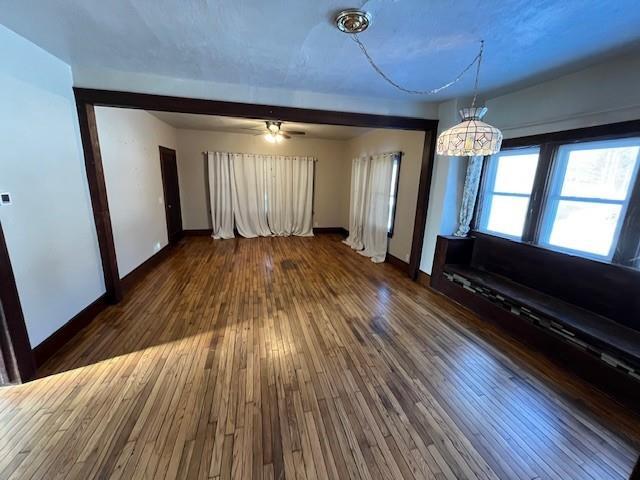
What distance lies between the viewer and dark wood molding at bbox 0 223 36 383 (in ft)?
5.43

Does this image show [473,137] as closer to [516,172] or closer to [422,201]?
[516,172]

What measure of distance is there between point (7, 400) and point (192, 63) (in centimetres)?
287

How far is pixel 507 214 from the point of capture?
3.07 metres

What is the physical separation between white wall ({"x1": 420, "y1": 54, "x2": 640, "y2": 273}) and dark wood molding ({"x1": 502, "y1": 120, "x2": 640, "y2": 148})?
4 cm

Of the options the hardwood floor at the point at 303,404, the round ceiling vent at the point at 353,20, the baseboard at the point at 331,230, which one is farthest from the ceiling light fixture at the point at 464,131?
the baseboard at the point at 331,230

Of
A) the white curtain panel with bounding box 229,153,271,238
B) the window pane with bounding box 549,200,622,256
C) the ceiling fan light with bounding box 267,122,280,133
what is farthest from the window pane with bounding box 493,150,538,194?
the white curtain panel with bounding box 229,153,271,238

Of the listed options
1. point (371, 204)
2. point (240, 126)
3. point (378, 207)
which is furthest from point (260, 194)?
point (378, 207)

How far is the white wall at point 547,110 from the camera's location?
2004mm

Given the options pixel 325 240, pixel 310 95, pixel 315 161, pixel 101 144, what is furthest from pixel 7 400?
pixel 315 161

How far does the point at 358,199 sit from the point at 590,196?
364 cm

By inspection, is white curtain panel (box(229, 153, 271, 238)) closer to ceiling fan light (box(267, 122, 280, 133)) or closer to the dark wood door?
the dark wood door

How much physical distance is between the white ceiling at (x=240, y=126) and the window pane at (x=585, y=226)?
335 cm

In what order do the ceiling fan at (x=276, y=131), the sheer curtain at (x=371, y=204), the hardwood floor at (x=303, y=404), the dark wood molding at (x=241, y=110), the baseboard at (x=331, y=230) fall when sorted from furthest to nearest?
1. the baseboard at (x=331, y=230)
2. the sheer curtain at (x=371, y=204)
3. the ceiling fan at (x=276, y=131)
4. the dark wood molding at (x=241, y=110)
5. the hardwood floor at (x=303, y=404)

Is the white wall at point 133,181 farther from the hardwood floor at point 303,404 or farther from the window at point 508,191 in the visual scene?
the window at point 508,191
